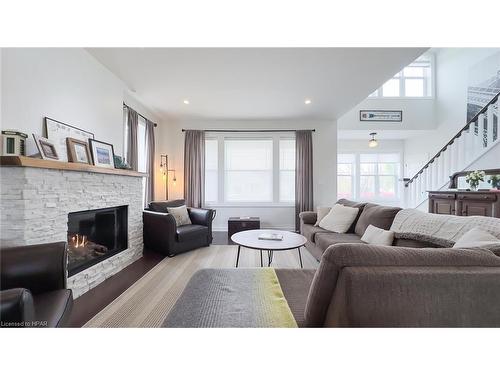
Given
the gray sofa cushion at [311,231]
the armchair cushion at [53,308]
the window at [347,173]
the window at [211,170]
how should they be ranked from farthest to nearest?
the window at [347,173] → the window at [211,170] → the gray sofa cushion at [311,231] → the armchair cushion at [53,308]

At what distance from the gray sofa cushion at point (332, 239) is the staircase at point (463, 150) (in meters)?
3.09

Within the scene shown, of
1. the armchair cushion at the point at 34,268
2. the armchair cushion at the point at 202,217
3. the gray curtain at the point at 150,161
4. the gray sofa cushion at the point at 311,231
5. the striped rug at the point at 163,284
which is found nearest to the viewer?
the armchair cushion at the point at 34,268

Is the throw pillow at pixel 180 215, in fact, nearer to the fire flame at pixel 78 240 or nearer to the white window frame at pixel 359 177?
the fire flame at pixel 78 240

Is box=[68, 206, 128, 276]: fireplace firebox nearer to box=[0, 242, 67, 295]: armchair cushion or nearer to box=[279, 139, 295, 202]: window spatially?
box=[0, 242, 67, 295]: armchair cushion

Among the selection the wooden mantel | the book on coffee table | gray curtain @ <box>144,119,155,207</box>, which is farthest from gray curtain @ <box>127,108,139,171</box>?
the book on coffee table

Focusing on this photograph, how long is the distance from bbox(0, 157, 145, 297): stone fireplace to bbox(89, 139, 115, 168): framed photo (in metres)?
0.19

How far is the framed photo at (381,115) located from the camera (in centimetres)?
555

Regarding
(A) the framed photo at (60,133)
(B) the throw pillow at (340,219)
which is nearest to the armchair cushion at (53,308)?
(A) the framed photo at (60,133)

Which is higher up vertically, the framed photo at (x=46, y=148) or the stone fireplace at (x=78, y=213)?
the framed photo at (x=46, y=148)

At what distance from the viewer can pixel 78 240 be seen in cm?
216
